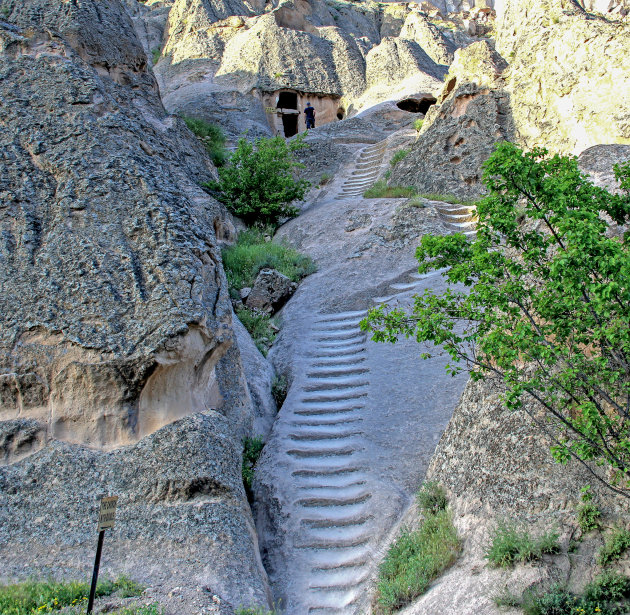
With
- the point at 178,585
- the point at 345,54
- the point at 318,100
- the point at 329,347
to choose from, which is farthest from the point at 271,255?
the point at 345,54

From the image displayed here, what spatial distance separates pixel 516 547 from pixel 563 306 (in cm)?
196

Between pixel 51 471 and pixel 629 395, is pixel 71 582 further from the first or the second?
pixel 629 395

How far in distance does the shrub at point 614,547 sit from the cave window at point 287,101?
81.3 ft

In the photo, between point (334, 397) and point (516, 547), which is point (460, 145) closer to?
point (334, 397)

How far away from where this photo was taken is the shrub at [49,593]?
170 inches

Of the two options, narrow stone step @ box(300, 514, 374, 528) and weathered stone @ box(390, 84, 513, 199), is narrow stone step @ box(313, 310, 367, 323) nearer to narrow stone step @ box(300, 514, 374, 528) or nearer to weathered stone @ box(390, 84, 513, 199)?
narrow stone step @ box(300, 514, 374, 528)

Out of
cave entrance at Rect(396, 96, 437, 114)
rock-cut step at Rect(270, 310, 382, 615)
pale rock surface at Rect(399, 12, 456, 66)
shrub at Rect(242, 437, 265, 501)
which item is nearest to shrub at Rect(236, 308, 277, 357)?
rock-cut step at Rect(270, 310, 382, 615)

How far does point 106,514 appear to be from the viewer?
4.16 metres

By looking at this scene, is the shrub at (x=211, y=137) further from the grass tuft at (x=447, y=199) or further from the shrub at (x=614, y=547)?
the shrub at (x=614, y=547)

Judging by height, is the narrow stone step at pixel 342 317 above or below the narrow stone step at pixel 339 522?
above

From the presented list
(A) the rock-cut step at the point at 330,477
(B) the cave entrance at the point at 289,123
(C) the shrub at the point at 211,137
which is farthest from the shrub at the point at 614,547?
(B) the cave entrance at the point at 289,123

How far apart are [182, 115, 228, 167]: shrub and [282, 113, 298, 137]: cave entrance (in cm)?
542

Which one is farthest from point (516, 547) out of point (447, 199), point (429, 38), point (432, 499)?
point (429, 38)

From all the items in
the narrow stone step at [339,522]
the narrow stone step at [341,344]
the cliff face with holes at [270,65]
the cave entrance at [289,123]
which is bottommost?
the narrow stone step at [339,522]
